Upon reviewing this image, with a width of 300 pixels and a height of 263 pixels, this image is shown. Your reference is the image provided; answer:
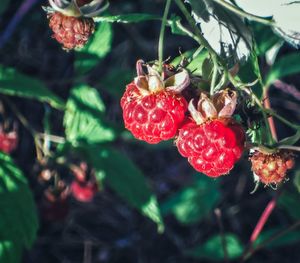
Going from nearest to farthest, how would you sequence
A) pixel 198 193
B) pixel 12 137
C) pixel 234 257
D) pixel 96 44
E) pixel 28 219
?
pixel 28 219
pixel 96 44
pixel 12 137
pixel 234 257
pixel 198 193

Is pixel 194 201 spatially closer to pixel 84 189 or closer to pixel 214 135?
pixel 84 189

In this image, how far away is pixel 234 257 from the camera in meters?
2.96

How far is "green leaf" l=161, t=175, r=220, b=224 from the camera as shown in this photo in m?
3.11

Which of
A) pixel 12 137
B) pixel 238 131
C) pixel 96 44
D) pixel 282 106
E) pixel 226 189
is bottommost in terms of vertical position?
pixel 226 189

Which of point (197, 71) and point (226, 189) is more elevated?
point (197, 71)

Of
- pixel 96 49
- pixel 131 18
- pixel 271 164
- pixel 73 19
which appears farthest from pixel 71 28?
pixel 96 49

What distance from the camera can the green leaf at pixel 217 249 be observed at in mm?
Answer: 2963

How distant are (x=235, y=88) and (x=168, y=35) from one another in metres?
2.44

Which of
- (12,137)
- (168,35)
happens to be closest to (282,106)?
(168,35)

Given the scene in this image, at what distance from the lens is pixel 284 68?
2336mm

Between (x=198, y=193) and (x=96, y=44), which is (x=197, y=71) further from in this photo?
(x=198, y=193)

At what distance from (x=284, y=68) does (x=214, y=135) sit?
1072 millimetres

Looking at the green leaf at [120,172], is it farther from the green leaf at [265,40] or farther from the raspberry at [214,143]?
the raspberry at [214,143]

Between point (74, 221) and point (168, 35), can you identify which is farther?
point (168, 35)
